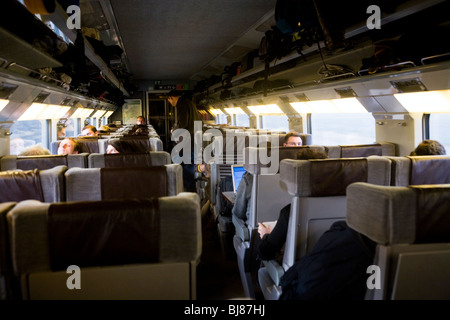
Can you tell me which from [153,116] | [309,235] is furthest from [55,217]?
[153,116]

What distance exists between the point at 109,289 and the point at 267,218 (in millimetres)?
2502

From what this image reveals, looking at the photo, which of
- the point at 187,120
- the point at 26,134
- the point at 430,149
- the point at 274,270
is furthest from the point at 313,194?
the point at 26,134


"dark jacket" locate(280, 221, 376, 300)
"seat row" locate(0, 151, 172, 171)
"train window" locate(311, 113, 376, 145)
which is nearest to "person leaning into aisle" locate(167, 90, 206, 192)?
"train window" locate(311, 113, 376, 145)

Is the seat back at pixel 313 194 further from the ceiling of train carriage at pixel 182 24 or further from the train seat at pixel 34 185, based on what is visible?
the ceiling of train carriage at pixel 182 24

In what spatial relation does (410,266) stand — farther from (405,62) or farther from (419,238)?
→ (405,62)

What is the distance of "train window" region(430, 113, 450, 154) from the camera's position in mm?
4730

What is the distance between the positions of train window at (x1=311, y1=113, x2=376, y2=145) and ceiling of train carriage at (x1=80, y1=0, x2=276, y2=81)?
2340mm

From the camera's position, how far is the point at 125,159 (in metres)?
4.14

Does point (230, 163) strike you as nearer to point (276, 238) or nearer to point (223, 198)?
point (223, 198)

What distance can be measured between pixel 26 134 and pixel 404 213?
7.60 meters

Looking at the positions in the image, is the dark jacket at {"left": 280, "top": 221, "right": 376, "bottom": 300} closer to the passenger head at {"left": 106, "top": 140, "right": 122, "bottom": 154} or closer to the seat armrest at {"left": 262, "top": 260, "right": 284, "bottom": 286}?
the seat armrest at {"left": 262, "top": 260, "right": 284, "bottom": 286}

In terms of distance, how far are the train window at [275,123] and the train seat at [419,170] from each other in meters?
7.65

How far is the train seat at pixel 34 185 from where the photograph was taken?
264 centimetres

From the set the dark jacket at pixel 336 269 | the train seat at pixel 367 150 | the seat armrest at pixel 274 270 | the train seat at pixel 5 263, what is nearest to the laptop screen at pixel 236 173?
the train seat at pixel 367 150
